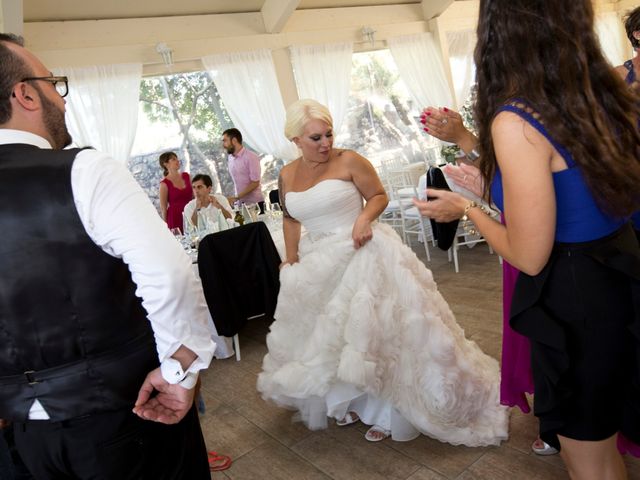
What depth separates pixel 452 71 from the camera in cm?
843

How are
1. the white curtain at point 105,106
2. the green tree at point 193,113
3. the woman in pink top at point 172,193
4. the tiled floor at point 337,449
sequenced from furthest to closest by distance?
the green tree at point 193,113 < the white curtain at point 105,106 < the woman in pink top at point 172,193 < the tiled floor at point 337,449

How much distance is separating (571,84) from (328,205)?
1.46 metres

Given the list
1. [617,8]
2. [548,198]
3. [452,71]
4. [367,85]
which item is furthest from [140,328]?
[617,8]

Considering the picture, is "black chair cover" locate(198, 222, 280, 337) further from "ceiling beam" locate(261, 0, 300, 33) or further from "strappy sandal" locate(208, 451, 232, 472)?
"ceiling beam" locate(261, 0, 300, 33)

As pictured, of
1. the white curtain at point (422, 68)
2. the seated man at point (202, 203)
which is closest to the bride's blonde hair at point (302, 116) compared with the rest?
the seated man at point (202, 203)

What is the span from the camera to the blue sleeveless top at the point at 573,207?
3.62 ft

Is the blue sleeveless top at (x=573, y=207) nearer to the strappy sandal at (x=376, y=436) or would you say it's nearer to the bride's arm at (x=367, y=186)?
the bride's arm at (x=367, y=186)

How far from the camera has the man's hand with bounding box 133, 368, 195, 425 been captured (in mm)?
1124

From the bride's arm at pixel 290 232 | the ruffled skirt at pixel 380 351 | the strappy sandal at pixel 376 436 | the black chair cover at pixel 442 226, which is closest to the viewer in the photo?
the ruffled skirt at pixel 380 351

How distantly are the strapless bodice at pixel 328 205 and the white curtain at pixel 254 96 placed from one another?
14.3 ft

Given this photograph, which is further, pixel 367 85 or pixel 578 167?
pixel 367 85

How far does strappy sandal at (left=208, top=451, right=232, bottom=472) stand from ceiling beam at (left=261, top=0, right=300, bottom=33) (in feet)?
17.9

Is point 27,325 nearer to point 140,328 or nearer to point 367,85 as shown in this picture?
point 140,328

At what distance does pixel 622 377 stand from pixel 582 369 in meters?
0.11
